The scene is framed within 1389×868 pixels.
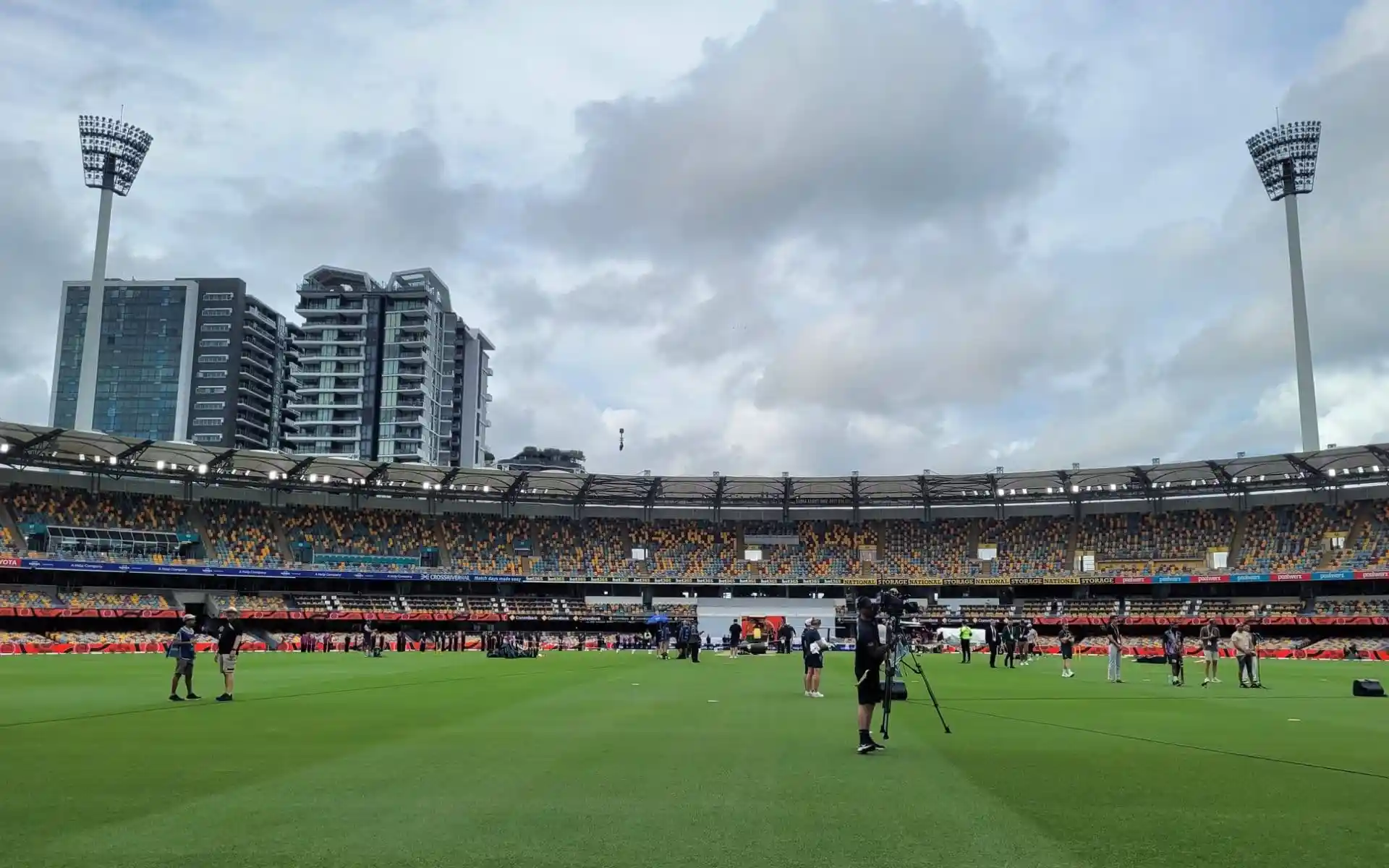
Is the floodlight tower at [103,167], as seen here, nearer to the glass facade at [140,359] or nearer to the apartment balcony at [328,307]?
the apartment balcony at [328,307]

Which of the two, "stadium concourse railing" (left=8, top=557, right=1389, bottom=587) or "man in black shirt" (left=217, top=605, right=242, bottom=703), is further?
"stadium concourse railing" (left=8, top=557, right=1389, bottom=587)

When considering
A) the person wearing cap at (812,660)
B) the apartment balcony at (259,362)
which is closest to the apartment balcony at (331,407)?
the apartment balcony at (259,362)

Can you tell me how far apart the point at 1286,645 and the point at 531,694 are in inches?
2065

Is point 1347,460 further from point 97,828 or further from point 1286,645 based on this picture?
point 97,828

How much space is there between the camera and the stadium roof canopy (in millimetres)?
61062

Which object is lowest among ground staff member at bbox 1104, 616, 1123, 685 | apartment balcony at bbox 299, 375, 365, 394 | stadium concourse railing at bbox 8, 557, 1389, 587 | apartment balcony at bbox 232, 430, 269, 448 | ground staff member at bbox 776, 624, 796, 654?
ground staff member at bbox 776, 624, 796, 654

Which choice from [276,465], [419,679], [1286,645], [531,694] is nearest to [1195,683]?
[531,694]

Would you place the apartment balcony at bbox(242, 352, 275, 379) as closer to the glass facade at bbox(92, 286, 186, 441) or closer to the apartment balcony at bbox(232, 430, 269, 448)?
the glass facade at bbox(92, 286, 186, 441)

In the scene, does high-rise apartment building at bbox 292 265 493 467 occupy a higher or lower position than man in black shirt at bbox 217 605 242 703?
higher

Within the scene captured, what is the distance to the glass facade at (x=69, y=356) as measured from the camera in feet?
511

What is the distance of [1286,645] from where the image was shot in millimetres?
57062

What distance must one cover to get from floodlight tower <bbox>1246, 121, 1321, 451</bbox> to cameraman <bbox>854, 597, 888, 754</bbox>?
75.3 meters

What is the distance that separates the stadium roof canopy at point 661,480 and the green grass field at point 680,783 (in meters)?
47.7

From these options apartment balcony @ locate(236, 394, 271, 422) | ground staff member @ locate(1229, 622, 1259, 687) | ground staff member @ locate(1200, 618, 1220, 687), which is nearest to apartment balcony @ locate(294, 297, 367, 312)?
apartment balcony @ locate(236, 394, 271, 422)
